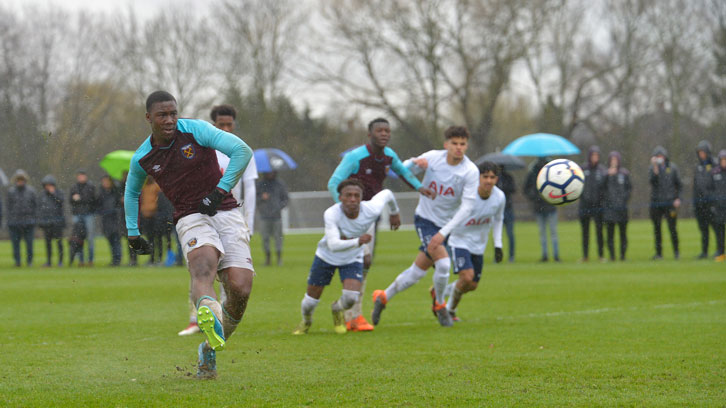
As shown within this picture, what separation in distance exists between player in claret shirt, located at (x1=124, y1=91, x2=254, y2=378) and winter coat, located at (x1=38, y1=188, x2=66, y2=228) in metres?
12.9

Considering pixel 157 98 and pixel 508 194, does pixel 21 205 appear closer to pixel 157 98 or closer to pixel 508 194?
pixel 508 194

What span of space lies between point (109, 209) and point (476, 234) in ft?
35.9

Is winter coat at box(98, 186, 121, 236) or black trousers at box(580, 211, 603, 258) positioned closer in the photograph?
black trousers at box(580, 211, 603, 258)

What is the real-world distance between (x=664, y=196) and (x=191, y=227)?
553 inches

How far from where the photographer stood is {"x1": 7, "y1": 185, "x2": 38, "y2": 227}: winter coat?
18734mm

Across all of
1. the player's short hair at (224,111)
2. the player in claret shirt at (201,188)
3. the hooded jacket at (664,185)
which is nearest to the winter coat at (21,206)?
the player's short hair at (224,111)

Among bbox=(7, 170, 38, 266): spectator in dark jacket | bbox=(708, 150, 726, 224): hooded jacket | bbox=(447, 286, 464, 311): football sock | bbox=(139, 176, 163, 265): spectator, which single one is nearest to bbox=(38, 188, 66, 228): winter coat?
bbox=(7, 170, 38, 266): spectator in dark jacket

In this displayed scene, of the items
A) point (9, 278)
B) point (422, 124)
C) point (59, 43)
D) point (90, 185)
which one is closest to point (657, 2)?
point (422, 124)

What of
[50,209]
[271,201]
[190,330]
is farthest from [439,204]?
[50,209]

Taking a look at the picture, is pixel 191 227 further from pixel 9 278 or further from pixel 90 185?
pixel 90 185

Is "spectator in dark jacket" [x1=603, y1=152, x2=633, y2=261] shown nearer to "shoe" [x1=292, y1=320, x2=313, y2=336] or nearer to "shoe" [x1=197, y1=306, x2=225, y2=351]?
"shoe" [x1=292, y1=320, x2=313, y2=336]

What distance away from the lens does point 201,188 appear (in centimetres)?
601

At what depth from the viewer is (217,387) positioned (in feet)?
18.3

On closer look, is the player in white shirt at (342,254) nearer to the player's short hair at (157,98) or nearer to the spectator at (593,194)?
the player's short hair at (157,98)
